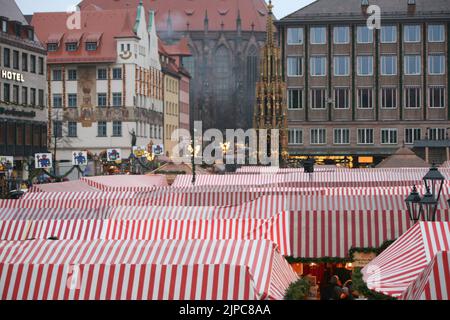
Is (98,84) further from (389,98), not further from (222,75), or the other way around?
(222,75)

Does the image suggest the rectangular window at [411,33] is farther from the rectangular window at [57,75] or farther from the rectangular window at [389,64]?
the rectangular window at [57,75]

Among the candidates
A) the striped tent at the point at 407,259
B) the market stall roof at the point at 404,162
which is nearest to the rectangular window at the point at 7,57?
the market stall roof at the point at 404,162

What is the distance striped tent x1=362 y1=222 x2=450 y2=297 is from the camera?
14737mm

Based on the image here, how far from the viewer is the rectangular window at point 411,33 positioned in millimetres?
86312

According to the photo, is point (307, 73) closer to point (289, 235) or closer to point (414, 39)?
point (414, 39)

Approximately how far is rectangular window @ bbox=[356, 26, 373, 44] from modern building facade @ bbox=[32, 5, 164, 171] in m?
21.7

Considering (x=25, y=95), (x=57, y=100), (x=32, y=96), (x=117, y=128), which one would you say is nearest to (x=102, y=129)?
(x=117, y=128)

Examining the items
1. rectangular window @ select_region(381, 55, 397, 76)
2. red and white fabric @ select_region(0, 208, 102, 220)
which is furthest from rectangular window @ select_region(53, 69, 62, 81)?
red and white fabric @ select_region(0, 208, 102, 220)

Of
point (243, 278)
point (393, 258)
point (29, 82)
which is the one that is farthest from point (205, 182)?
point (29, 82)

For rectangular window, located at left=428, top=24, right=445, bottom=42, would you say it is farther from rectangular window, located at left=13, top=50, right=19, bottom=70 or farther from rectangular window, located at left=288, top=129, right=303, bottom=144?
rectangular window, located at left=13, top=50, right=19, bottom=70

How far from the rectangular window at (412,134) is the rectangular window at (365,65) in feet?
19.5

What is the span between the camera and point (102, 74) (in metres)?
95.6

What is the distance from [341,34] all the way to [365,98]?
5913 millimetres

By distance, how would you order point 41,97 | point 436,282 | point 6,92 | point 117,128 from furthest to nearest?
point 117,128 → point 41,97 → point 6,92 → point 436,282
